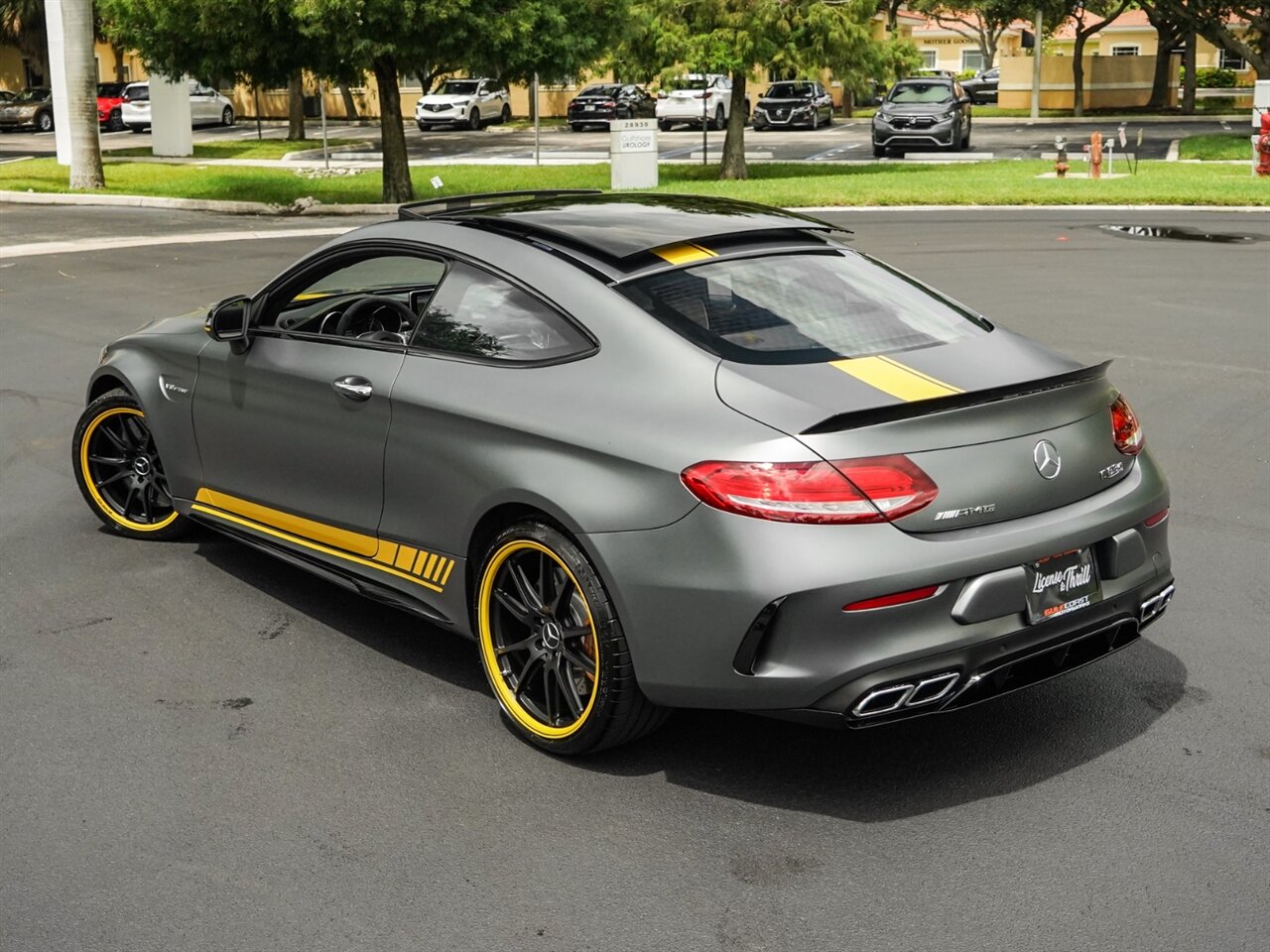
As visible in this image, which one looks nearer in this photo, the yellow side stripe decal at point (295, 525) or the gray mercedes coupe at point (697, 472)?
the gray mercedes coupe at point (697, 472)

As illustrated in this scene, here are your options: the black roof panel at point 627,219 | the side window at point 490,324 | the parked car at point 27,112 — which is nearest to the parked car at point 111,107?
the parked car at point 27,112

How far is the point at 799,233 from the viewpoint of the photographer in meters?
5.46

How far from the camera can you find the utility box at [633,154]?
1112 inches

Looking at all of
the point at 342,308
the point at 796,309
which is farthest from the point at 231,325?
the point at 796,309

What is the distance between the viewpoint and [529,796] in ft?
14.7

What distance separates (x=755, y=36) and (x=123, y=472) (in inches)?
949

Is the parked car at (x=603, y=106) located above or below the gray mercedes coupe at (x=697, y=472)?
above

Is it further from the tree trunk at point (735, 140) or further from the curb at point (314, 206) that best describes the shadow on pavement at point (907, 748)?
the tree trunk at point (735, 140)

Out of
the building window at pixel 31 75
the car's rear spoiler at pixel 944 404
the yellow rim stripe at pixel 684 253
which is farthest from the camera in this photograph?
the building window at pixel 31 75

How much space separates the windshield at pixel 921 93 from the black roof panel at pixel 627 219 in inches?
1376

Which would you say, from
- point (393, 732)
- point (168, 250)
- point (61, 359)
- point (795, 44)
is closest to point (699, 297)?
point (393, 732)

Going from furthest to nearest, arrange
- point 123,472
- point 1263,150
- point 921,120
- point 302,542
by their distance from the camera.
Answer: point 921,120 → point 1263,150 → point 123,472 → point 302,542

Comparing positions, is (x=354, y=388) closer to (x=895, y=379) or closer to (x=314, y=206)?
(x=895, y=379)

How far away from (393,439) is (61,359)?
7.38 metres
